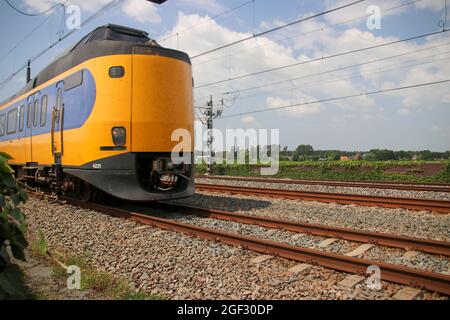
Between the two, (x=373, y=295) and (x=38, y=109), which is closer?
(x=373, y=295)

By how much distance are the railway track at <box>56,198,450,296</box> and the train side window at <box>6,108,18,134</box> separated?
8.11 m

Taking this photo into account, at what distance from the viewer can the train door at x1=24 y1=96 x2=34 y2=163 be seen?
10.2 meters

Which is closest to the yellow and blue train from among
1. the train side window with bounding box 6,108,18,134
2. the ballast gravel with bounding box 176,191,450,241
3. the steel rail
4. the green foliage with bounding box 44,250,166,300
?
the steel rail

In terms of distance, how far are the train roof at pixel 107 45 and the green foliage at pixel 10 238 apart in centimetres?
502

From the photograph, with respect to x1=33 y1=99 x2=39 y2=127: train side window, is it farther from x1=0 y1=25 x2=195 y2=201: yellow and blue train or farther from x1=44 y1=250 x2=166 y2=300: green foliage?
x1=44 y1=250 x2=166 y2=300: green foliage

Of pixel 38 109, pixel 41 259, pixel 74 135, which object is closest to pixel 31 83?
pixel 38 109

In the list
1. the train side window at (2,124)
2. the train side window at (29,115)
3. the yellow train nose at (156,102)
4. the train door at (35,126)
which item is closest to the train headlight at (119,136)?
the yellow train nose at (156,102)

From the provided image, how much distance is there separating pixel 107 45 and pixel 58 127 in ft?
8.14

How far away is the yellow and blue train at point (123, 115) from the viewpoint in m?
7.14

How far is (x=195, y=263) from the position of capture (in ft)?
14.6

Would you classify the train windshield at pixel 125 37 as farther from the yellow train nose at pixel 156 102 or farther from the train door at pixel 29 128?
the train door at pixel 29 128

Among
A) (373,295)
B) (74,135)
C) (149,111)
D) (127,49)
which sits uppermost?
(127,49)

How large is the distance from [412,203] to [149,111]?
698 cm
